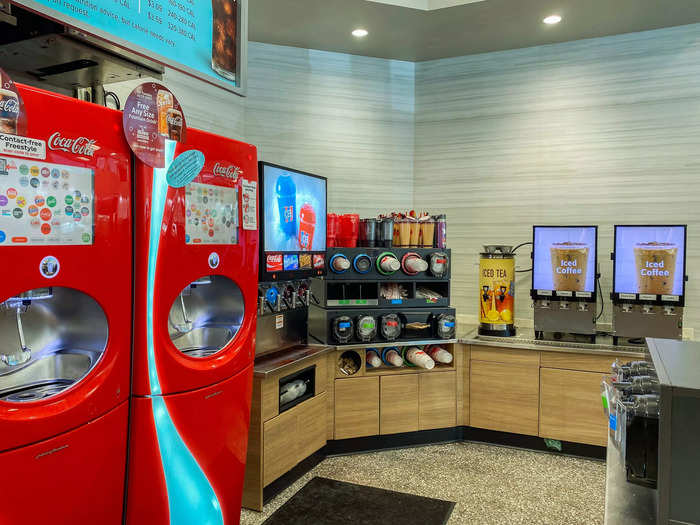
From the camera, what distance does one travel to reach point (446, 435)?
13.3ft

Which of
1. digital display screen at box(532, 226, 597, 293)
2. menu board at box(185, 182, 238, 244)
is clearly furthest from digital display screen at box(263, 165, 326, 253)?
digital display screen at box(532, 226, 597, 293)

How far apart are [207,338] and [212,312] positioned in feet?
0.37

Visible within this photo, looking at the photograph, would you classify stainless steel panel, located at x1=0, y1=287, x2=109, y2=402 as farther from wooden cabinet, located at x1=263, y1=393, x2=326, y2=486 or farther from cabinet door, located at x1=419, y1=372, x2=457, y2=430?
cabinet door, located at x1=419, y1=372, x2=457, y2=430

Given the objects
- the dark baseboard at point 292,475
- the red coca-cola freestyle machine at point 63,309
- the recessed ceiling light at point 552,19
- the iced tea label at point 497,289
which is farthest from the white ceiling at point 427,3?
the dark baseboard at point 292,475

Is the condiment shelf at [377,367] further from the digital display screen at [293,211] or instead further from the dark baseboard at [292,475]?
the digital display screen at [293,211]

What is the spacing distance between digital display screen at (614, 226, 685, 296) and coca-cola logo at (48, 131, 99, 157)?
3.39 metres

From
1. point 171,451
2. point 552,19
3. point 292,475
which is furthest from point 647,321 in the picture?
point 171,451

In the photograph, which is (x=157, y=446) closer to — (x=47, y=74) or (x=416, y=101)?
(x=47, y=74)

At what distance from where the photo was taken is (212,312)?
7.55 feet

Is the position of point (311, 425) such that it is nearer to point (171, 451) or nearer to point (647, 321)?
point (171, 451)

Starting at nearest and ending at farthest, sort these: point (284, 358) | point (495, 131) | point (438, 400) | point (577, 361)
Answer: point (284, 358)
point (577, 361)
point (438, 400)
point (495, 131)

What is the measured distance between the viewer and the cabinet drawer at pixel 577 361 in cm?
371

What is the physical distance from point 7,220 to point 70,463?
0.71m

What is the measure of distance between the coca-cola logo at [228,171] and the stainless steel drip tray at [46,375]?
2.64 ft
